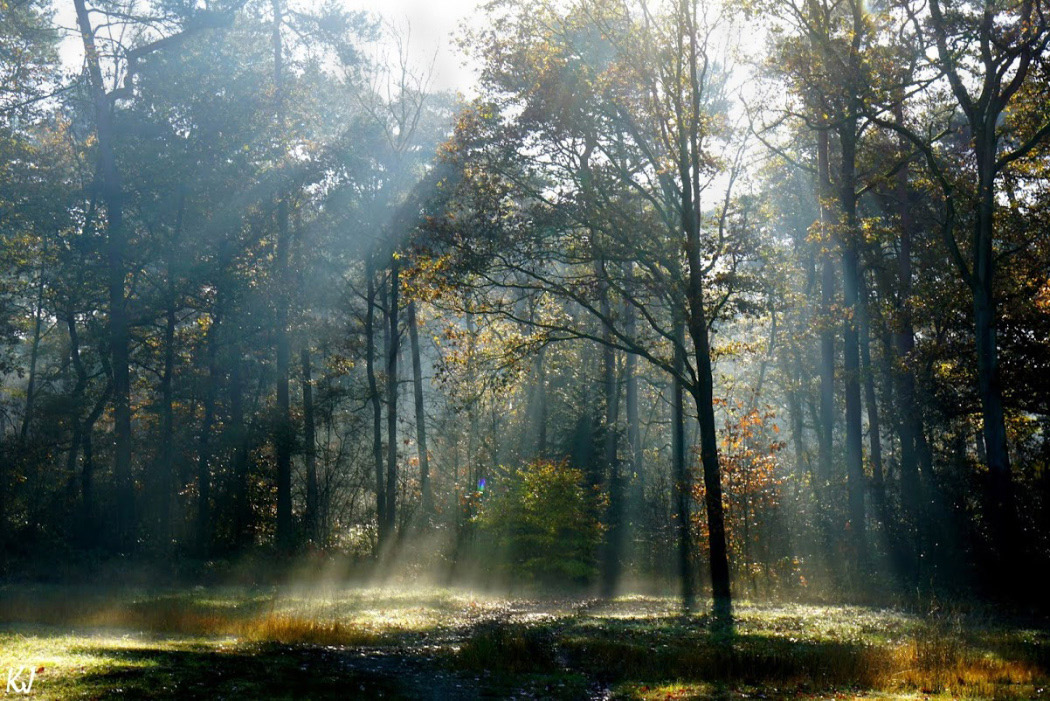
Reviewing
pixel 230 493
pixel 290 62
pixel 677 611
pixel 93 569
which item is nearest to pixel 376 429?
pixel 230 493

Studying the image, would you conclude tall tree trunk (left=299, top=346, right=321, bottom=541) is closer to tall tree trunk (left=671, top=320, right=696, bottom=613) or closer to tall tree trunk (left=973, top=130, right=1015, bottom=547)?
Result: tall tree trunk (left=671, top=320, right=696, bottom=613)

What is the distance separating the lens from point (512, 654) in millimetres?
11617

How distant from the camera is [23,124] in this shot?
2650 cm

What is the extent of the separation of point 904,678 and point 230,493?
923 inches

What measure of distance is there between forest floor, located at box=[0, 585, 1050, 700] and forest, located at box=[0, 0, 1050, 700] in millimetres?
98

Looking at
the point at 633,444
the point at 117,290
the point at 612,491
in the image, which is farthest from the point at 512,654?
the point at 633,444

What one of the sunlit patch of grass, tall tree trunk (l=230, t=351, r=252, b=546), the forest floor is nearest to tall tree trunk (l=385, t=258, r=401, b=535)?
tall tree trunk (l=230, t=351, r=252, b=546)

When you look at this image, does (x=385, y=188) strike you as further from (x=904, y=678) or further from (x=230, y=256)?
(x=904, y=678)

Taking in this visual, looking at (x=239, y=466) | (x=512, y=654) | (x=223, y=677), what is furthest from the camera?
(x=239, y=466)

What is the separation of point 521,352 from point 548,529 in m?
6.03

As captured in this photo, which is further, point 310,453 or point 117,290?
point 310,453

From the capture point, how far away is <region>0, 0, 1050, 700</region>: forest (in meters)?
13.2

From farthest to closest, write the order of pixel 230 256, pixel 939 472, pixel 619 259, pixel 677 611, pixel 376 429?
→ pixel 376 429, pixel 230 256, pixel 939 472, pixel 619 259, pixel 677 611

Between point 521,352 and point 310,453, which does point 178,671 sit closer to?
point 521,352
